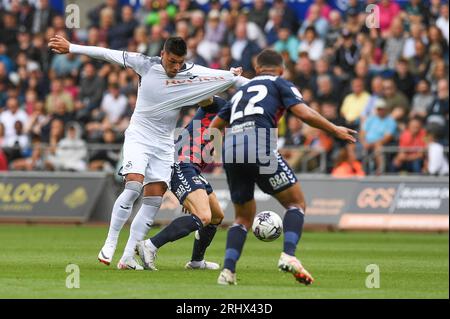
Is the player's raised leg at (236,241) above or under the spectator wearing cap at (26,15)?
under

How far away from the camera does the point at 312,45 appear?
87.2 ft

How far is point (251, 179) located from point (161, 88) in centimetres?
255

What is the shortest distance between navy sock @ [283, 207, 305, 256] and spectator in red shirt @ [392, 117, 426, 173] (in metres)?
12.6

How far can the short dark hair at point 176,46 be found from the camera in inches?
508

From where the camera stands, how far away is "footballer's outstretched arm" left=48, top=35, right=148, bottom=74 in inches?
520

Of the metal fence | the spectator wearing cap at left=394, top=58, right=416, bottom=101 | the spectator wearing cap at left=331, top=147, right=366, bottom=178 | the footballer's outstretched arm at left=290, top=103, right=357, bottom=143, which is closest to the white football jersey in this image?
the footballer's outstretched arm at left=290, top=103, right=357, bottom=143

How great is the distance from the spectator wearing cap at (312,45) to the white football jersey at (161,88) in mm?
13108

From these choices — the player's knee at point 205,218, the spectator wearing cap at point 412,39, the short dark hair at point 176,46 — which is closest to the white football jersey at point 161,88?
the short dark hair at point 176,46

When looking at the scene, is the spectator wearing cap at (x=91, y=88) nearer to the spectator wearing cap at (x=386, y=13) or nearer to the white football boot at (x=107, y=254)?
the spectator wearing cap at (x=386, y=13)

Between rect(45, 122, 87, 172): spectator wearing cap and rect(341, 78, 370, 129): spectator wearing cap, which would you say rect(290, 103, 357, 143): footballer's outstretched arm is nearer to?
rect(341, 78, 370, 129): spectator wearing cap
